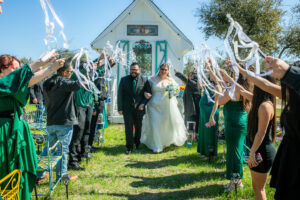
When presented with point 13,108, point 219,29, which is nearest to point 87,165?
point 13,108

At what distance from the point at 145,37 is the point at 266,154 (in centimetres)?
909

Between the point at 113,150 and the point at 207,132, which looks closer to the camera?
the point at 207,132

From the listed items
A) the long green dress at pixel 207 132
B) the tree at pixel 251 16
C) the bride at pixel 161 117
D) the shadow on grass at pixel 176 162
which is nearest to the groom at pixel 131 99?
the bride at pixel 161 117

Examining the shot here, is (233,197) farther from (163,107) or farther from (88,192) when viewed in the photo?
(163,107)

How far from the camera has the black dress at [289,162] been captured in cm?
199

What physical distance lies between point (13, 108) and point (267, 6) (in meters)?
16.5

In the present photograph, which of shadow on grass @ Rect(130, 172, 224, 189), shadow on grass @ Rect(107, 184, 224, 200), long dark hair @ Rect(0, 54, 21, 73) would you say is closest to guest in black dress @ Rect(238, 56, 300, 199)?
shadow on grass @ Rect(107, 184, 224, 200)

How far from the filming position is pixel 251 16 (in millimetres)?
14930

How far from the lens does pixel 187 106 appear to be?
7527 mm

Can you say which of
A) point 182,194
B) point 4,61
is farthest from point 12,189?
point 182,194

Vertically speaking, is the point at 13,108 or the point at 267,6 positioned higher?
the point at 267,6

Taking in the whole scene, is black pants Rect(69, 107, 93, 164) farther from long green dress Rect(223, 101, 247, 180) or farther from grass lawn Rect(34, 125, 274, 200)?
long green dress Rect(223, 101, 247, 180)

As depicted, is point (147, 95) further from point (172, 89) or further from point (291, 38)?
point (291, 38)

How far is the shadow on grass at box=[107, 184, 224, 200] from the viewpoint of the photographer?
3.85 m
